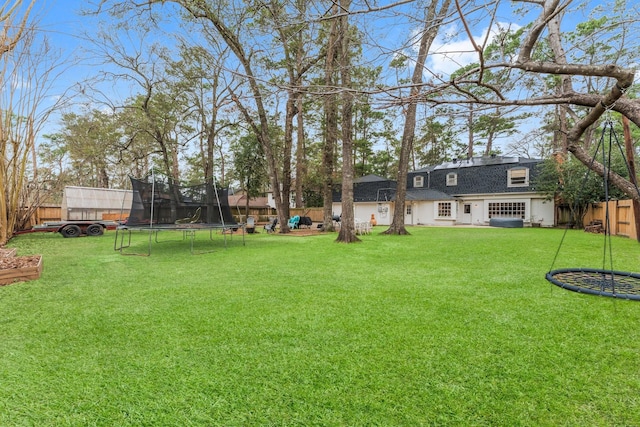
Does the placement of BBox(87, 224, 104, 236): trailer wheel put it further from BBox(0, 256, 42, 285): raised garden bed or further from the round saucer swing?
the round saucer swing

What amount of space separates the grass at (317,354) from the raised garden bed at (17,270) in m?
0.24

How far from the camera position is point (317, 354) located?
2145mm

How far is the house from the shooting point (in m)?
17.9

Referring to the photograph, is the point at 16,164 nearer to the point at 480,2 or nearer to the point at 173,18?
the point at 173,18

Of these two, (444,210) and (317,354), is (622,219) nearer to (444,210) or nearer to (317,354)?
(444,210)

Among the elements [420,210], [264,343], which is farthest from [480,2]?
[420,210]

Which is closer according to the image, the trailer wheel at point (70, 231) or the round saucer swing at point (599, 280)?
the round saucer swing at point (599, 280)

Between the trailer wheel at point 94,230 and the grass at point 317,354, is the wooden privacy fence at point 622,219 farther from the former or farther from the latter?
the trailer wheel at point 94,230

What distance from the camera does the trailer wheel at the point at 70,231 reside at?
11297mm

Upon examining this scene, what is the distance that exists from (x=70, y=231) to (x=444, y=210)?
2022 cm

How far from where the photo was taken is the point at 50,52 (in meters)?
6.21

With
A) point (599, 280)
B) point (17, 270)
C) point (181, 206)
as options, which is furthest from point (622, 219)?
point (17, 270)

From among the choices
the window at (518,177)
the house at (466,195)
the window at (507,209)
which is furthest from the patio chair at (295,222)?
the window at (518,177)

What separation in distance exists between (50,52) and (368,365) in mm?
8638
